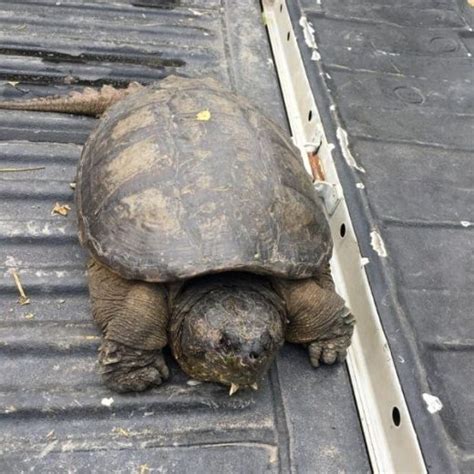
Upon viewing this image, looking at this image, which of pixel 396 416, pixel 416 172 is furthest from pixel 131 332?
pixel 416 172

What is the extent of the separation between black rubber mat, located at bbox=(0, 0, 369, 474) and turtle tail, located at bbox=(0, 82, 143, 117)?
0.12 feet

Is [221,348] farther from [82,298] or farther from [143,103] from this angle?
[143,103]

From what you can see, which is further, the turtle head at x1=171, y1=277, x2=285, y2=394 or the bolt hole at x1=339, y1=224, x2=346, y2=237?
the bolt hole at x1=339, y1=224, x2=346, y2=237

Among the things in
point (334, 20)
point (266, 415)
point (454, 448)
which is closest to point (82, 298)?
point (266, 415)

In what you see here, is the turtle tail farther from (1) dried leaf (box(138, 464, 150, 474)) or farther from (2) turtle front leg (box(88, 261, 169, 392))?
(1) dried leaf (box(138, 464, 150, 474))

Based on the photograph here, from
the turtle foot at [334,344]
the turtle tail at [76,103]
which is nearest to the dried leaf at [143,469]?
the turtle foot at [334,344]

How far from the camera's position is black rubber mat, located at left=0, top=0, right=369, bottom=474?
1.78 metres

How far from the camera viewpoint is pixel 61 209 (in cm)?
237

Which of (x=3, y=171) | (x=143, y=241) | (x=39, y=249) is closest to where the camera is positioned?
(x=143, y=241)

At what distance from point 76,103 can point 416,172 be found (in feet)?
→ 4.85

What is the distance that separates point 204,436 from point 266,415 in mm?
206

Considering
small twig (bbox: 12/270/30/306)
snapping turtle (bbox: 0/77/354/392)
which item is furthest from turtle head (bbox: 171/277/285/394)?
small twig (bbox: 12/270/30/306)

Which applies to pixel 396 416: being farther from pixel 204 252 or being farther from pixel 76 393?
pixel 76 393

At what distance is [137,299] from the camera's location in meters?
1.94
